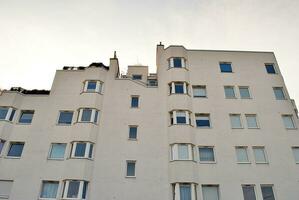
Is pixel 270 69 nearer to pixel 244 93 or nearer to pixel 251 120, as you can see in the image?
pixel 244 93

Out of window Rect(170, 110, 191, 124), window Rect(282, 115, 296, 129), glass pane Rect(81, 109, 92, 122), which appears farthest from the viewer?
window Rect(282, 115, 296, 129)

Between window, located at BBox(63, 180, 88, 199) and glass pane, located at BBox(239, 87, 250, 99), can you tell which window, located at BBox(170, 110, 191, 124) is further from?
window, located at BBox(63, 180, 88, 199)

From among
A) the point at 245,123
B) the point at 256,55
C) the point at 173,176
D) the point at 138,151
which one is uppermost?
the point at 256,55

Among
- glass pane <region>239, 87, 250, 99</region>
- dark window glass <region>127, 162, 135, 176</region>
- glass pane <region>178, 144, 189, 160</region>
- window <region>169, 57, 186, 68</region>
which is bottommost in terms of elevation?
dark window glass <region>127, 162, 135, 176</region>

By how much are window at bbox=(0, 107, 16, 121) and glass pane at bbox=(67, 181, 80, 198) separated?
10.8 meters

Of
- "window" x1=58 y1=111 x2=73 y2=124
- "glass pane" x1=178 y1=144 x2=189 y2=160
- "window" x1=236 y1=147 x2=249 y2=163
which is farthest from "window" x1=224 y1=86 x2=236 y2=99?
"window" x1=58 y1=111 x2=73 y2=124

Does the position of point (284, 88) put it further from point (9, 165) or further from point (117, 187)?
point (9, 165)

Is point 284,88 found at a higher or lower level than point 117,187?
higher

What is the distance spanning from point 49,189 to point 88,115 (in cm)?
811

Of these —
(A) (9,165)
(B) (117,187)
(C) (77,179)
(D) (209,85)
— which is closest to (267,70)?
(D) (209,85)

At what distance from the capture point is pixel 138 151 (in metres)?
22.5

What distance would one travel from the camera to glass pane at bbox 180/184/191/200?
20000 millimetres

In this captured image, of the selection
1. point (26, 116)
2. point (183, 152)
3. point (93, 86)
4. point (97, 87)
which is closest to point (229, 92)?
point (183, 152)

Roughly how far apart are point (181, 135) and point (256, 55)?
16.0 metres
